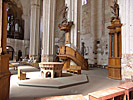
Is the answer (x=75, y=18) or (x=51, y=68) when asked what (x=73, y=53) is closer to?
(x=75, y=18)

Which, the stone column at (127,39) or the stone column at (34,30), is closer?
the stone column at (127,39)

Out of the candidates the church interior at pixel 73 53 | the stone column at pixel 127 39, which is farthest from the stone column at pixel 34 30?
the stone column at pixel 127 39

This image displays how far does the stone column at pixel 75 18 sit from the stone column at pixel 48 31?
3.69 meters

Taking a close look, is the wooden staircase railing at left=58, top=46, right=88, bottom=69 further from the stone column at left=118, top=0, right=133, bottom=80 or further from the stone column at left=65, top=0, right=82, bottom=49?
the stone column at left=118, top=0, right=133, bottom=80

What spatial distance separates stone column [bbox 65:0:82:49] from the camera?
476 inches

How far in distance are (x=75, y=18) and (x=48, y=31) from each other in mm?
4589

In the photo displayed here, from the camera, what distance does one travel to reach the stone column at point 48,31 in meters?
15.1

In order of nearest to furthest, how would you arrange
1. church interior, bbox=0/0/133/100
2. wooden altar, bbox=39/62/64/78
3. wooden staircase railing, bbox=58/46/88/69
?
church interior, bbox=0/0/133/100, wooden altar, bbox=39/62/64/78, wooden staircase railing, bbox=58/46/88/69

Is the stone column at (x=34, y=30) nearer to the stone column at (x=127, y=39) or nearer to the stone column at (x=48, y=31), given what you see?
the stone column at (x=48, y=31)

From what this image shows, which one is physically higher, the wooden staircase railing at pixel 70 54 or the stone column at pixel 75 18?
the stone column at pixel 75 18

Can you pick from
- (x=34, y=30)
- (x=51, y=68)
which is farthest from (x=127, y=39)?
(x=34, y=30)

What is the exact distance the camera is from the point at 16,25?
87.3 ft

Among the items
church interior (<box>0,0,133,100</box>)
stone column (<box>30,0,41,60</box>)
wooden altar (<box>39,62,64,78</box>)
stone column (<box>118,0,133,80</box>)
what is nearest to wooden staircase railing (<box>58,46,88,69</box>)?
church interior (<box>0,0,133,100</box>)

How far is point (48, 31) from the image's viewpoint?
49.7 feet
